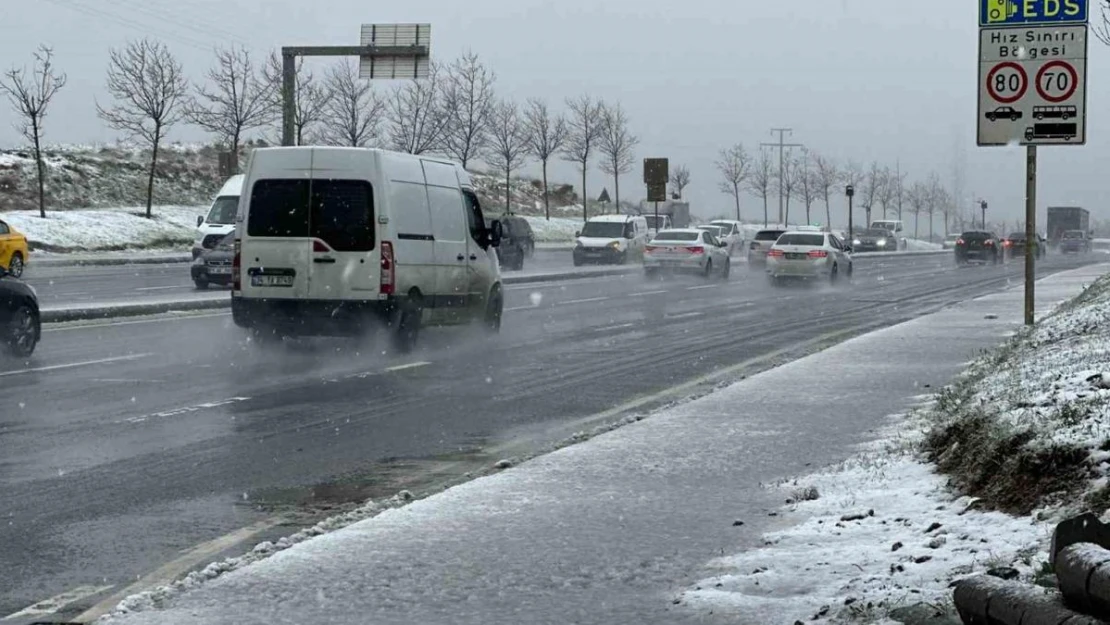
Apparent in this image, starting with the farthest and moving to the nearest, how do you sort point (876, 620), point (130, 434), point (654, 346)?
point (654, 346) → point (130, 434) → point (876, 620)

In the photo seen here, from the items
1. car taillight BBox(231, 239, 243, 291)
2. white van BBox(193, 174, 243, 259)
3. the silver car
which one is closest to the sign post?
car taillight BBox(231, 239, 243, 291)

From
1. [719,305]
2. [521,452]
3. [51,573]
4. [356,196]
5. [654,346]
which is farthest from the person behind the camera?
[719,305]

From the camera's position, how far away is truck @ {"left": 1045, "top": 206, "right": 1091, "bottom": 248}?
338 feet

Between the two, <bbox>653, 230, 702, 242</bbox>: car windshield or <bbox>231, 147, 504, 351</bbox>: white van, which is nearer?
<bbox>231, 147, 504, 351</bbox>: white van

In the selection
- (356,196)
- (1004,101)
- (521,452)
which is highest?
(1004,101)

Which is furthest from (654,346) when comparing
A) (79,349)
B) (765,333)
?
Result: (79,349)

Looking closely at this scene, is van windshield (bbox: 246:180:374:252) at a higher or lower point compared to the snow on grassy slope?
higher

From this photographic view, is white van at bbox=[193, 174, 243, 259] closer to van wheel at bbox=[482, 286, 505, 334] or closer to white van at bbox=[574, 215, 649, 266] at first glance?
van wheel at bbox=[482, 286, 505, 334]

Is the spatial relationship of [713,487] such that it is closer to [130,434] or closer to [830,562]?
[830,562]

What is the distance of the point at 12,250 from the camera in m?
33.9

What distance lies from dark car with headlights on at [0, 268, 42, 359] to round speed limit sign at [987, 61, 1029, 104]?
1152cm

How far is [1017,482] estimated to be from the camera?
6.64 m

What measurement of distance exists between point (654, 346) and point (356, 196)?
469 cm

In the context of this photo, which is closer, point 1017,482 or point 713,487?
point 1017,482
